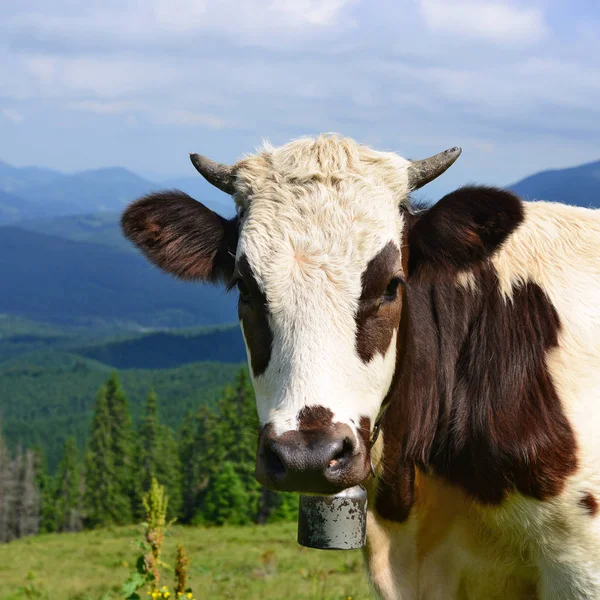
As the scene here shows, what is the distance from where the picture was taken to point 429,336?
5.46 meters

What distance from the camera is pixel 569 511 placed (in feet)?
16.3

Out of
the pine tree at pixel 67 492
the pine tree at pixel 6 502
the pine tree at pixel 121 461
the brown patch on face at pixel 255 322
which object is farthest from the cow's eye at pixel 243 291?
the pine tree at pixel 6 502

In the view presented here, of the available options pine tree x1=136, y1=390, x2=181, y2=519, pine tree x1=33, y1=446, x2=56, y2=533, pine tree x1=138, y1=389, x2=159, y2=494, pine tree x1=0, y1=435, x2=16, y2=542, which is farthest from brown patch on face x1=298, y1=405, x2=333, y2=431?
pine tree x1=0, y1=435, x2=16, y2=542

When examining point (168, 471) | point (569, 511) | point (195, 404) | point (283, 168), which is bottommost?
point (195, 404)

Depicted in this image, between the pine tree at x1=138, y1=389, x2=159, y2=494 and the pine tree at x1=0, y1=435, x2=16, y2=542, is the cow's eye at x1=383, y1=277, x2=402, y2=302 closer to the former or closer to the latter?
the pine tree at x1=138, y1=389, x2=159, y2=494

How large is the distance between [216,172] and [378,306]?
1512mm

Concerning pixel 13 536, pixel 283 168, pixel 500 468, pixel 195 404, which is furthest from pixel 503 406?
pixel 195 404

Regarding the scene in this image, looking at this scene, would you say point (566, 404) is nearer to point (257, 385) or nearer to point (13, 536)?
point (257, 385)

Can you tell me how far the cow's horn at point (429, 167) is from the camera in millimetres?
5371

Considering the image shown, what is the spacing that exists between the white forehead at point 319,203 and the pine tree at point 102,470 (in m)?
78.4

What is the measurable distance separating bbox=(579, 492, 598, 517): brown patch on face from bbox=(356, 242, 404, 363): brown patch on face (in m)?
1.49

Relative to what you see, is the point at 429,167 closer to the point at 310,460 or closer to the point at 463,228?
the point at 463,228

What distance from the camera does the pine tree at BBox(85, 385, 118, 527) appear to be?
266 feet

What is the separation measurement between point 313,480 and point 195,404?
7266 inches
